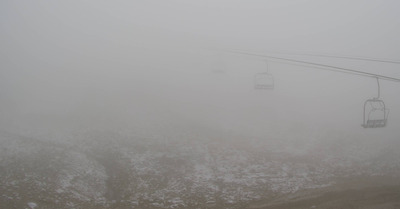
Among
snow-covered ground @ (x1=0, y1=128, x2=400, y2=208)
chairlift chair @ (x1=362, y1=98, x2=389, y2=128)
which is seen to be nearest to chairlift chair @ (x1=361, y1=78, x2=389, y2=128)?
chairlift chair @ (x1=362, y1=98, x2=389, y2=128)

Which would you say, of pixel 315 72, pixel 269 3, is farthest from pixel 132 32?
pixel 269 3

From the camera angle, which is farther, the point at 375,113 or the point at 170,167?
the point at 375,113

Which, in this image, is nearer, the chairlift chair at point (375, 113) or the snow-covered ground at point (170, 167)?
the snow-covered ground at point (170, 167)

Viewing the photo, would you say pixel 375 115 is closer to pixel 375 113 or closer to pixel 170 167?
pixel 375 113

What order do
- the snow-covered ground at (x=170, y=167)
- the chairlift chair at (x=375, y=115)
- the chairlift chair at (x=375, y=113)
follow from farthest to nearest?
1. the chairlift chair at (x=375, y=113)
2. the chairlift chair at (x=375, y=115)
3. the snow-covered ground at (x=170, y=167)

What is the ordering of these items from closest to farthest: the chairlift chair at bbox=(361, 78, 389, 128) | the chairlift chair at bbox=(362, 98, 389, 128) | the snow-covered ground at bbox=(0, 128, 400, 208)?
1. the snow-covered ground at bbox=(0, 128, 400, 208)
2. the chairlift chair at bbox=(361, 78, 389, 128)
3. the chairlift chair at bbox=(362, 98, 389, 128)

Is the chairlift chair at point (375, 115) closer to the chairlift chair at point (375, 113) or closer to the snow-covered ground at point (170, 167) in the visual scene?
the chairlift chair at point (375, 113)

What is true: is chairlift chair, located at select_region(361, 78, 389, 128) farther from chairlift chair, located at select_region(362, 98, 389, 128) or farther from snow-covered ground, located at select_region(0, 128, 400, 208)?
snow-covered ground, located at select_region(0, 128, 400, 208)

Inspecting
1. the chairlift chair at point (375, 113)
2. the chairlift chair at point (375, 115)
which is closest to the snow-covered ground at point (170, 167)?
the chairlift chair at point (375, 113)

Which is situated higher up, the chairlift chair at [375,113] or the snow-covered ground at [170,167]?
the chairlift chair at [375,113]

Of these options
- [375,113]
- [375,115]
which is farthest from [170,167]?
[375,113]

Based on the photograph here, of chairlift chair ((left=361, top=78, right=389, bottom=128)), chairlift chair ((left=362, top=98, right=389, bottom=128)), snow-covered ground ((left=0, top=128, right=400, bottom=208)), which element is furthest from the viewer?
chairlift chair ((left=362, top=98, right=389, bottom=128))

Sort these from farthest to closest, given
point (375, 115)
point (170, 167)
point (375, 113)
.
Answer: point (375, 113)
point (375, 115)
point (170, 167)

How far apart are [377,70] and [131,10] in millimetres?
56990
